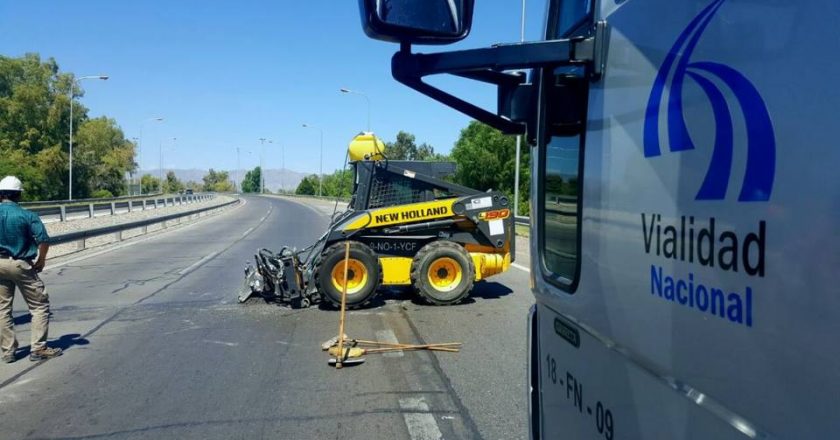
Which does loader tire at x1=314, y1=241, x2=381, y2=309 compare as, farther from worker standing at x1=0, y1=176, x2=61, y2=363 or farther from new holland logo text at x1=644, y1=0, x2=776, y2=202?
new holland logo text at x1=644, y1=0, x2=776, y2=202

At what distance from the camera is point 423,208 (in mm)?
10664

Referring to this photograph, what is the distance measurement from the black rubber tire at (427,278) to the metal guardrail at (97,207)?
41.3 feet

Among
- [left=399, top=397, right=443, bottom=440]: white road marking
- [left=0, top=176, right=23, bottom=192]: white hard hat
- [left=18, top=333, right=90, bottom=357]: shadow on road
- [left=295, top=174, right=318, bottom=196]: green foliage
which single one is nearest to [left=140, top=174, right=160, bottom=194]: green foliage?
[left=295, top=174, right=318, bottom=196]: green foliage

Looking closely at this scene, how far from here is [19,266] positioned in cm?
721

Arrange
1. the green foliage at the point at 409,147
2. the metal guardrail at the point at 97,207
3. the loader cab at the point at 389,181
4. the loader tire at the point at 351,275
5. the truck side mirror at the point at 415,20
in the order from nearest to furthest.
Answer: the truck side mirror at the point at 415,20 < the loader tire at the point at 351,275 < the loader cab at the point at 389,181 < the metal guardrail at the point at 97,207 < the green foliage at the point at 409,147

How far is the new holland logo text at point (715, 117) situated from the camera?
1342 mm

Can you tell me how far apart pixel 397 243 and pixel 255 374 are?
4518mm

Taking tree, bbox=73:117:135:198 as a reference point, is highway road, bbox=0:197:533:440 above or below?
below

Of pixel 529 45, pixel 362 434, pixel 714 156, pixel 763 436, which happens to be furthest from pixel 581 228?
pixel 362 434

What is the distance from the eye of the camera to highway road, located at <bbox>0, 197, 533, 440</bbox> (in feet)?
17.0

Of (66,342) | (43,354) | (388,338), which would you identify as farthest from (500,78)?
(66,342)

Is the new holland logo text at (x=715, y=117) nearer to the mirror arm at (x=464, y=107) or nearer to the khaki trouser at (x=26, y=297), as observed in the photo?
the mirror arm at (x=464, y=107)

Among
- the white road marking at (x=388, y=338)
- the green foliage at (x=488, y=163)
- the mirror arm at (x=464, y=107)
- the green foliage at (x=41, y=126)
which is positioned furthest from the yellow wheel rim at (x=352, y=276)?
the green foliage at (x=41, y=126)

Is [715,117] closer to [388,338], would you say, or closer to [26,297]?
[388,338]
